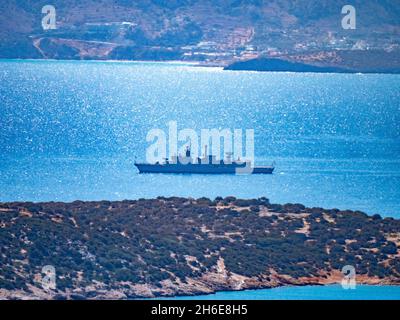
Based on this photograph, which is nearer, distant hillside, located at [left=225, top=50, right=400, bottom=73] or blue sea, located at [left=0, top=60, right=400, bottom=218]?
blue sea, located at [left=0, top=60, right=400, bottom=218]

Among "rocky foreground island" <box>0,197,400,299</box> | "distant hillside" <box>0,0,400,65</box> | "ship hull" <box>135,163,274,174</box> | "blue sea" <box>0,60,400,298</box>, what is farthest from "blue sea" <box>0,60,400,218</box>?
"rocky foreground island" <box>0,197,400,299</box>

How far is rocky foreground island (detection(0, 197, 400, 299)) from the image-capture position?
132 ft

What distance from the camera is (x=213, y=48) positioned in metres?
195

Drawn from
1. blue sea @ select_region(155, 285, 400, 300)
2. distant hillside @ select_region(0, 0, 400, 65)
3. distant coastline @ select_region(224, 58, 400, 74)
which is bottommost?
blue sea @ select_region(155, 285, 400, 300)

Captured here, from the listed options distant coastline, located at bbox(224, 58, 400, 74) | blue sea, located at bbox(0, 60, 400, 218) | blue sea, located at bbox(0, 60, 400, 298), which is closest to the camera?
blue sea, located at bbox(0, 60, 400, 298)

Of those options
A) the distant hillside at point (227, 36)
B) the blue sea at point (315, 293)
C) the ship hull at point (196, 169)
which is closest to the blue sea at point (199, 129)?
the ship hull at point (196, 169)

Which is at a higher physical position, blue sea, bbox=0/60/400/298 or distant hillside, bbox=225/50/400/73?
distant hillside, bbox=225/50/400/73

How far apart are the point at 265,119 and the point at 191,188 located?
42.6 m

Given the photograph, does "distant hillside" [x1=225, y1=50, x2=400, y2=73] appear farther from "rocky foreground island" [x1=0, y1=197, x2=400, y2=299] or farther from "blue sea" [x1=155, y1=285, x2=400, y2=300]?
"blue sea" [x1=155, y1=285, x2=400, y2=300]

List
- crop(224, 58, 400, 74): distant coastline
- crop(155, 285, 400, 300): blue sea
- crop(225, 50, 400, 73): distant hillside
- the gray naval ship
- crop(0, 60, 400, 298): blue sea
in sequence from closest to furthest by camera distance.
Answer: crop(155, 285, 400, 300): blue sea < crop(0, 60, 400, 298): blue sea < the gray naval ship < crop(225, 50, 400, 73): distant hillside < crop(224, 58, 400, 74): distant coastline

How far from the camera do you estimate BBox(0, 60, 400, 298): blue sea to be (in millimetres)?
70562

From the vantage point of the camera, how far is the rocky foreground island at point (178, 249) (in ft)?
132

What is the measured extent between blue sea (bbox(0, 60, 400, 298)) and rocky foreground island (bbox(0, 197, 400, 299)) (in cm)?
257

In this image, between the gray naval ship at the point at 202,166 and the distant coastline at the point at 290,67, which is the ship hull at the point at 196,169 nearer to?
the gray naval ship at the point at 202,166
